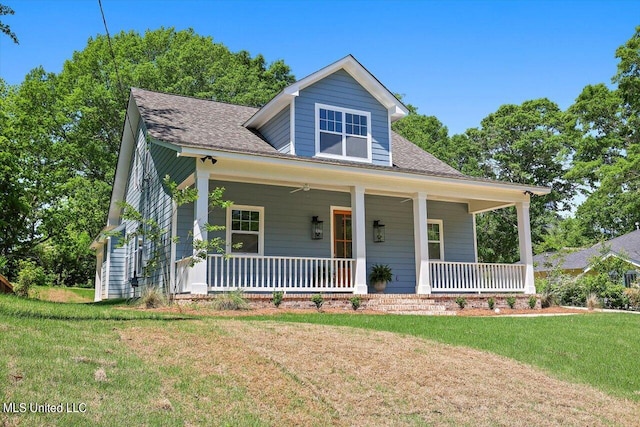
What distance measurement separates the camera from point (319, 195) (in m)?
15.7

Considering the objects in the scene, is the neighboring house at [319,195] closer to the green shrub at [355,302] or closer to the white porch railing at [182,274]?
the white porch railing at [182,274]

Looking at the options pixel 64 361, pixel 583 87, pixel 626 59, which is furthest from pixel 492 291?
pixel 583 87

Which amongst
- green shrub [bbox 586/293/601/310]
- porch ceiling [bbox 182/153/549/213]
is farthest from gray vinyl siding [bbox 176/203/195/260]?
green shrub [bbox 586/293/601/310]

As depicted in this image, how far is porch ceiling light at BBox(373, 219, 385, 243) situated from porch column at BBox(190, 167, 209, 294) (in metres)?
5.96

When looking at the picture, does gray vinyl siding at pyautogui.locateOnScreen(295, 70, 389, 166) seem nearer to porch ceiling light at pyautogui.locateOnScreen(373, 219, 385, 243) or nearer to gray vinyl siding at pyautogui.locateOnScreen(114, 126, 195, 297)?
porch ceiling light at pyautogui.locateOnScreen(373, 219, 385, 243)

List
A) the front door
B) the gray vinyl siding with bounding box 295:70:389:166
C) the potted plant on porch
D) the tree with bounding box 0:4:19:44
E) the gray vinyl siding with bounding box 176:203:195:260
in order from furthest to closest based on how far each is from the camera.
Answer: the front door
the potted plant on porch
the gray vinyl siding with bounding box 295:70:389:166
the gray vinyl siding with bounding box 176:203:195:260
the tree with bounding box 0:4:19:44

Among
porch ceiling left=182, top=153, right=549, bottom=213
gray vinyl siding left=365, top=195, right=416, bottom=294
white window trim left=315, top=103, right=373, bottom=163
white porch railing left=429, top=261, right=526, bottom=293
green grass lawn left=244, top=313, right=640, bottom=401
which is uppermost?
white window trim left=315, top=103, right=373, bottom=163

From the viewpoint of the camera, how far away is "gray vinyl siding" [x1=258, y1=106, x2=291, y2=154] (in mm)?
14781

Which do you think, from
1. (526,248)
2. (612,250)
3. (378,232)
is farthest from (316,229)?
(612,250)

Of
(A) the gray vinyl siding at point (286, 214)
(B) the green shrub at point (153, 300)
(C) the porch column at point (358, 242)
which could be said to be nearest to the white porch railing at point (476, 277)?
(C) the porch column at point (358, 242)

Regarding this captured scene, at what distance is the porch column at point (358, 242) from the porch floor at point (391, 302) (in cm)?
50

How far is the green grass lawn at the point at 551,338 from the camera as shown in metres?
7.29

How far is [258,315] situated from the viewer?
10.1m

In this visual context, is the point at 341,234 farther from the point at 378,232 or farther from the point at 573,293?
the point at 573,293
